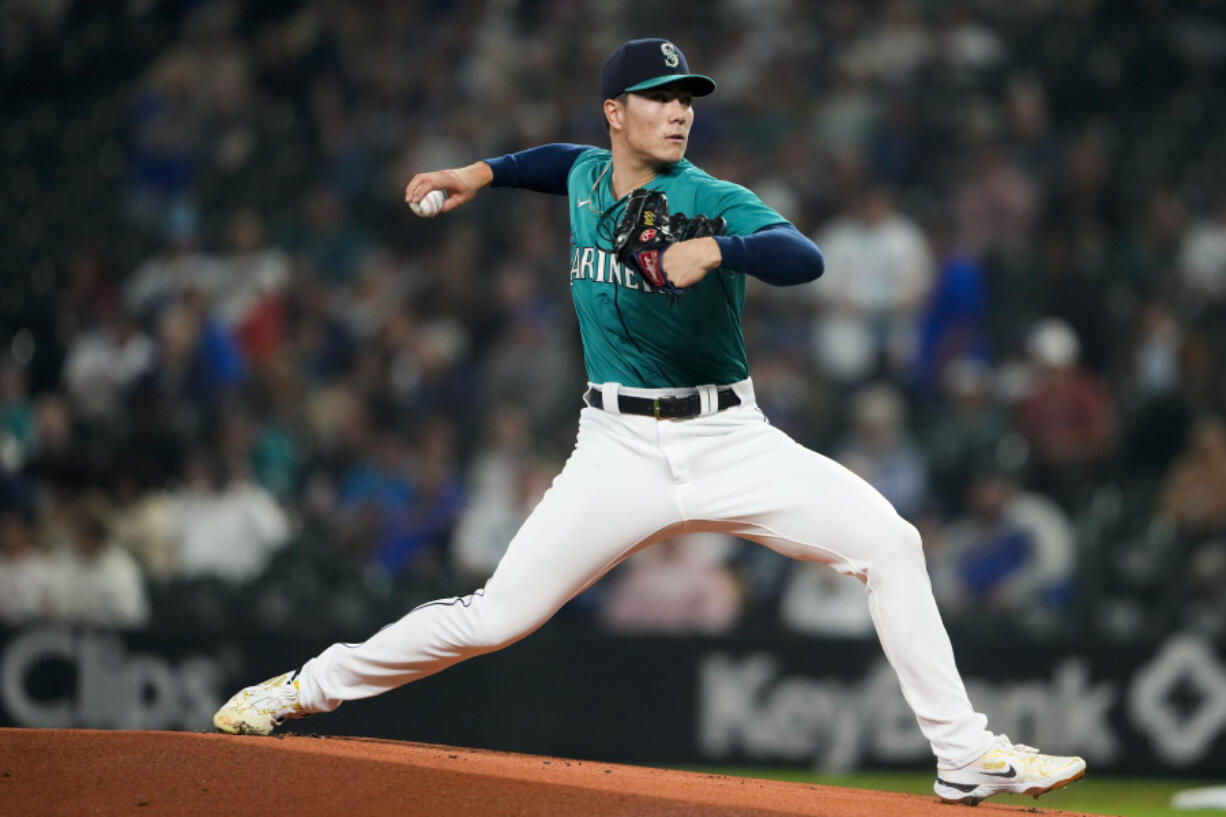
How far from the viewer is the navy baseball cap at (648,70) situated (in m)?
4.54

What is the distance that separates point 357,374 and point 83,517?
2.24 metres

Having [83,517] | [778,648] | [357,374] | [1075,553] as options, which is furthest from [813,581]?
[83,517]

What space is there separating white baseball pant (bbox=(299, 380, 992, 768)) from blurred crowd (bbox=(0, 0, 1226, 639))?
13.9 feet

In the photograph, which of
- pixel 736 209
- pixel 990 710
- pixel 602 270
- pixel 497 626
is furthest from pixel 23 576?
pixel 736 209

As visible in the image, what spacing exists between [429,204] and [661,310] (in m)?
0.80

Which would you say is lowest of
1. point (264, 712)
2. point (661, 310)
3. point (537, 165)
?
point (264, 712)

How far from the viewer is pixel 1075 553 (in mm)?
8750

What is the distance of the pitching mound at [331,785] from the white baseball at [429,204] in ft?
5.29

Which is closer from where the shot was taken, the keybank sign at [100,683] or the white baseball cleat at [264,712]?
the white baseball cleat at [264,712]

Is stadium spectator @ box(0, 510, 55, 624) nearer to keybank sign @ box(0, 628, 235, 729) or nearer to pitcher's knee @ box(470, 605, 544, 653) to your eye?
keybank sign @ box(0, 628, 235, 729)

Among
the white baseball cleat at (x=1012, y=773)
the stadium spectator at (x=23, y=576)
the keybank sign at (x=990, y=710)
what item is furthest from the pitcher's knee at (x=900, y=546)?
the stadium spectator at (x=23, y=576)

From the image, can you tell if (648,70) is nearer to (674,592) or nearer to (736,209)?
(736,209)

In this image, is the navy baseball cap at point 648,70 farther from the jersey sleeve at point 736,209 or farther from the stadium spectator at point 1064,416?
the stadium spectator at point 1064,416

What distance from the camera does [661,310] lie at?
4.56 meters
